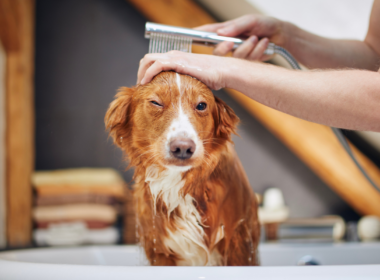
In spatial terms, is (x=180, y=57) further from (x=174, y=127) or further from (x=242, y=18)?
(x=242, y=18)

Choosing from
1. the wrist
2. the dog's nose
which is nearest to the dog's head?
the dog's nose

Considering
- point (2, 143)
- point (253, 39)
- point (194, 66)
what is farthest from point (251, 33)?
point (2, 143)

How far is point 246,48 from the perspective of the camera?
629mm

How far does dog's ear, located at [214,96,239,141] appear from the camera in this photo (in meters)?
0.54

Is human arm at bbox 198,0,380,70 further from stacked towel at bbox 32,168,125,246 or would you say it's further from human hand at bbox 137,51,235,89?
stacked towel at bbox 32,168,125,246

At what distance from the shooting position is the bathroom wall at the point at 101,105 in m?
0.71

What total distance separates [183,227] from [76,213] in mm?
1029

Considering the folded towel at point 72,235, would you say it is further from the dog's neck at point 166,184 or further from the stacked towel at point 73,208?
the dog's neck at point 166,184

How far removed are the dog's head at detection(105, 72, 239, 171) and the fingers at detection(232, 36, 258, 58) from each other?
0.15 m

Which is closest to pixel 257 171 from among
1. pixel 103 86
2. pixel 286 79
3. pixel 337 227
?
pixel 286 79

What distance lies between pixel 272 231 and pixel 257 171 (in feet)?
2.21

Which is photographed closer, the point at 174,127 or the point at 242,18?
the point at 174,127

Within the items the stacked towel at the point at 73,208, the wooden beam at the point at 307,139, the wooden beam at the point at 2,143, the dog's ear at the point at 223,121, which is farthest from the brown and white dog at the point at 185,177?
→ the wooden beam at the point at 2,143

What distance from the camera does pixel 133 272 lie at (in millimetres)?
396
